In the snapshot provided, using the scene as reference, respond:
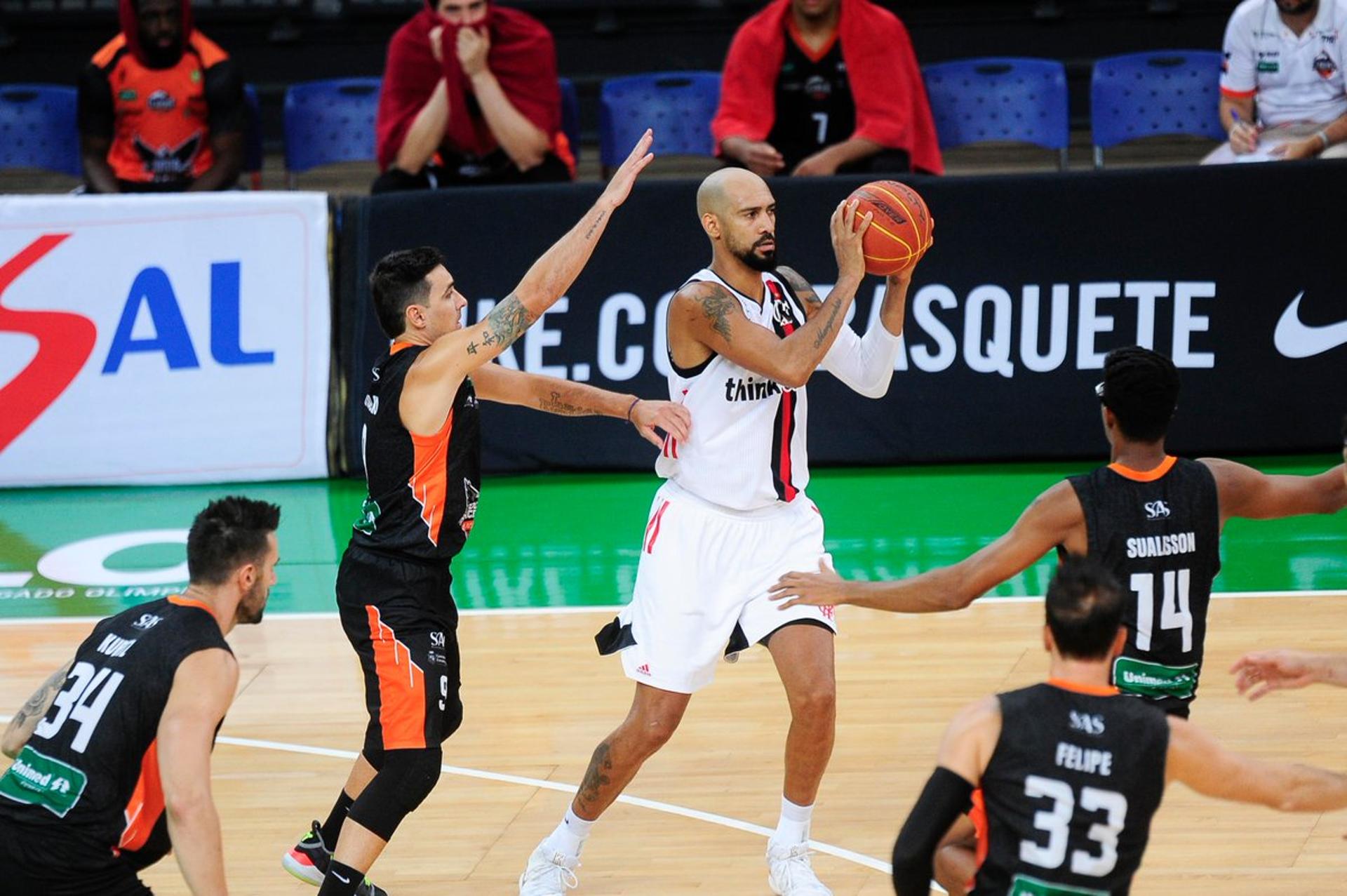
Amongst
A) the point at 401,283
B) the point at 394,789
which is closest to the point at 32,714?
the point at 394,789

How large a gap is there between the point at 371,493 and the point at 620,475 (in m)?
5.09

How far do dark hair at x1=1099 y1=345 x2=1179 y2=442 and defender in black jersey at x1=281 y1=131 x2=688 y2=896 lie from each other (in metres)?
1.47

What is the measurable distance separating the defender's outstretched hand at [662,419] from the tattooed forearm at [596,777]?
0.98 metres

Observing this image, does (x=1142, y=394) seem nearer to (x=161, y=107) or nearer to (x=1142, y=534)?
(x=1142, y=534)

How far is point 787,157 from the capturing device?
1078 cm

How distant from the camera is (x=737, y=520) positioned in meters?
5.80

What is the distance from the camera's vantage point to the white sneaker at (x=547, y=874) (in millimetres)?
5691

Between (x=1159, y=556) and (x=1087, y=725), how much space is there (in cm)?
110

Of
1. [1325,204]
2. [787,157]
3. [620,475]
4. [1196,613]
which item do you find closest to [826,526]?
[620,475]

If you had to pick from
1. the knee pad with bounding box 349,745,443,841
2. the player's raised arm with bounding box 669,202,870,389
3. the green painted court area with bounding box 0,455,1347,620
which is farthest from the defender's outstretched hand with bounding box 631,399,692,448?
the green painted court area with bounding box 0,455,1347,620

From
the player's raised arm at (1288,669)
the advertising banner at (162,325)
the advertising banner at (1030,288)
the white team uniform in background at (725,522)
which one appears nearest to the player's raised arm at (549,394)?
the white team uniform in background at (725,522)

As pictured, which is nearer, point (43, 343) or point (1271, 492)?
point (1271, 492)

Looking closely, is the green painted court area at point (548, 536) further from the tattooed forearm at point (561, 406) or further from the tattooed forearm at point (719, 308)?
the tattooed forearm at point (719, 308)

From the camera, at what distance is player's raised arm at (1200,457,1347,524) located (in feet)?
15.9
